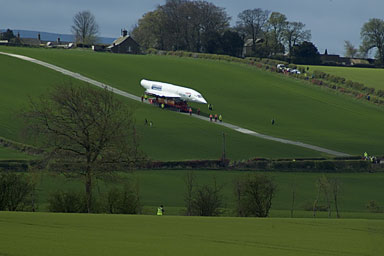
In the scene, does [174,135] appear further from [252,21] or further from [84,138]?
[252,21]

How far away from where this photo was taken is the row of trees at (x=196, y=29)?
17375 cm

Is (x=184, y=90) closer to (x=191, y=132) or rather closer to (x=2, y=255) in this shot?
(x=191, y=132)

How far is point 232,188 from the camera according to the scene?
5262cm

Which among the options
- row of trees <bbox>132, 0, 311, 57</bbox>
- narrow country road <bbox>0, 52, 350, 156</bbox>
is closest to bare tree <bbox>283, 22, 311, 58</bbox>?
row of trees <bbox>132, 0, 311, 57</bbox>

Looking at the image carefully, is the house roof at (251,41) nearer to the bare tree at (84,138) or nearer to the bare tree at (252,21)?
the bare tree at (252,21)

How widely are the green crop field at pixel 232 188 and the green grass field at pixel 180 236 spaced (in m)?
19.5

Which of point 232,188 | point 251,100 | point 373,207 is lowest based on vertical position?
point 232,188

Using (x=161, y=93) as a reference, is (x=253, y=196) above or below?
below

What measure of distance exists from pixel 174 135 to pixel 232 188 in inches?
824

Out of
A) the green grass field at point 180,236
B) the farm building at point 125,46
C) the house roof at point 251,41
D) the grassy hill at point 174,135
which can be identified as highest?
the house roof at point 251,41

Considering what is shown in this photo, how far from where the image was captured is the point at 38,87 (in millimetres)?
92500

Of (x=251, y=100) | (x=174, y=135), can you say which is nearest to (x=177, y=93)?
(x=251, y=100)

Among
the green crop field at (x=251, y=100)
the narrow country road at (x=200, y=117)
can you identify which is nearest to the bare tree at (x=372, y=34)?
the green crop field at (x=251, y=100)

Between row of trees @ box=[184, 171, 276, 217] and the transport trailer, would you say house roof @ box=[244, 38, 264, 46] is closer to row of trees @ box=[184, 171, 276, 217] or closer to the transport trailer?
the transport trailer
